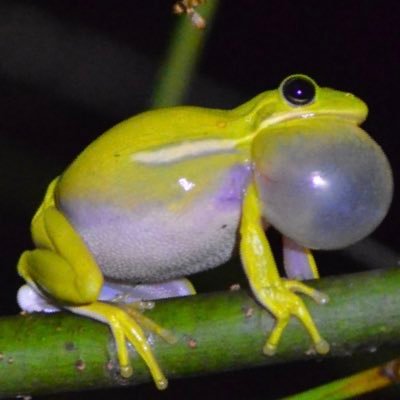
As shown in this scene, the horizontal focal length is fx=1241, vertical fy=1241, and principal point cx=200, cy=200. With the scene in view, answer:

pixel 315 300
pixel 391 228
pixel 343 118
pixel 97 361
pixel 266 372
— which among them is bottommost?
pixel 266 372

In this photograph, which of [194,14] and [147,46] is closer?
[194,14]

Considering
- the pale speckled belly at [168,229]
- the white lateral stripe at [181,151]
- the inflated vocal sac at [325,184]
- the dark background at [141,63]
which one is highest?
the inflated vocal sac at [325,184]

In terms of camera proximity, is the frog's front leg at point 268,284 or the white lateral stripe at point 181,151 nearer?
the frog's front leg at point 268,284

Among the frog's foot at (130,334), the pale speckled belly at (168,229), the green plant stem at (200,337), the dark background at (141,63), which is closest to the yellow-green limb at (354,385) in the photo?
the green plant stem at (200,337)

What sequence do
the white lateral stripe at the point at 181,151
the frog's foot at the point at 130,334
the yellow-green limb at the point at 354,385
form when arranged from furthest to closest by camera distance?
the white lateral stripe at the point at 181,151
the frog's foot at the point at 130,334
the yellow-green limb at the point at 354,385

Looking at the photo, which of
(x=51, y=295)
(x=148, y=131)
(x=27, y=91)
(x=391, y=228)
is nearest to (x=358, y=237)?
(x=148, y=131)

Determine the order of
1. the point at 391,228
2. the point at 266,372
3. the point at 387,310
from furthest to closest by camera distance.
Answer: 1. the point at 391,228
2. the point at 266,372
3. the point at 387,310

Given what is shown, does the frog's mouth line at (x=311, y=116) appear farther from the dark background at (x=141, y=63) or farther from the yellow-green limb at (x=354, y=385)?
the dark background at (x=141, y=63)

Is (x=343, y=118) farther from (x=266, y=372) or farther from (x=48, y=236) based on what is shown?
(x=266, y=372)

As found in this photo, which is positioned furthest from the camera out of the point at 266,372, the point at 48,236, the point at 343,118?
the point at 266,372
